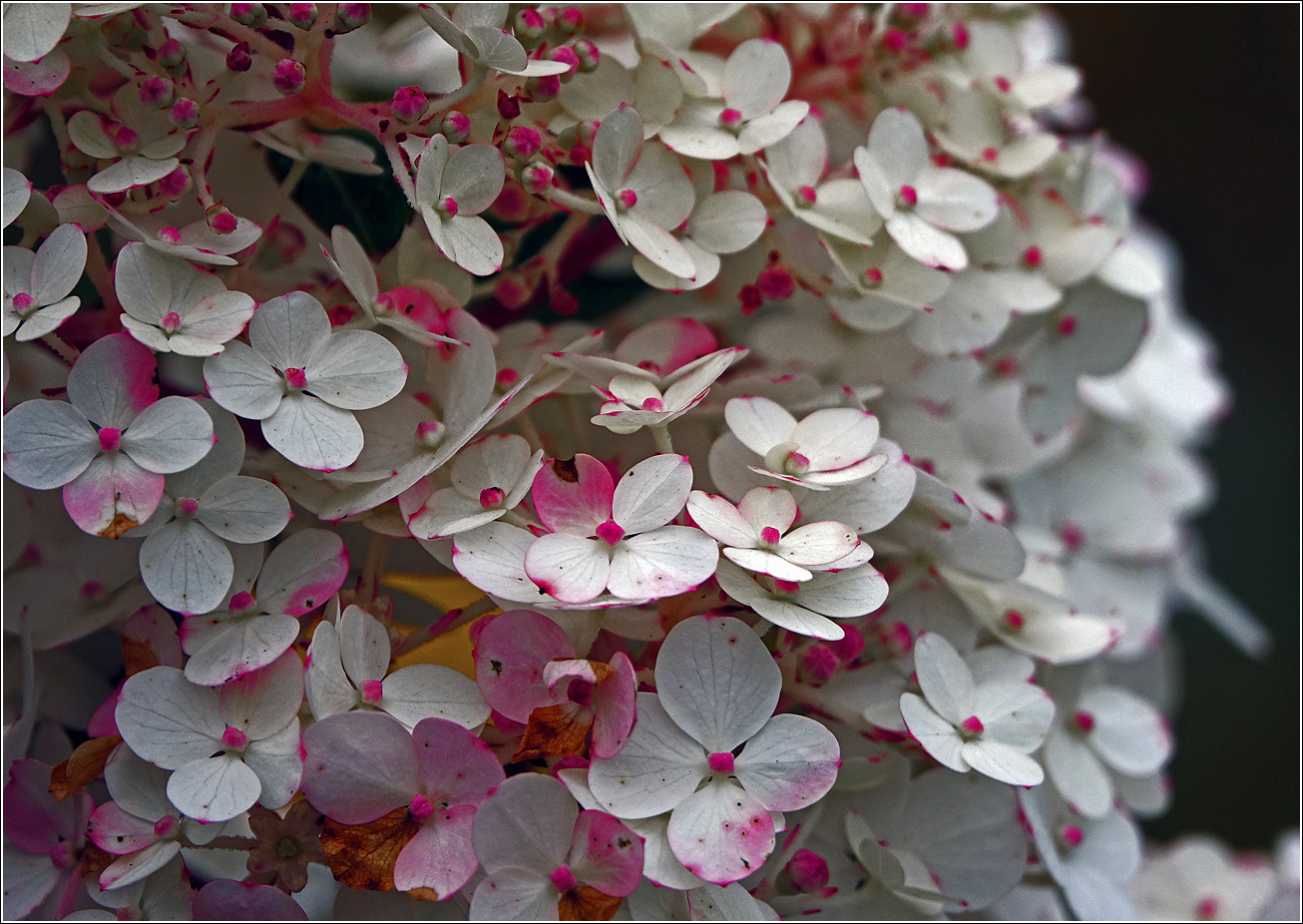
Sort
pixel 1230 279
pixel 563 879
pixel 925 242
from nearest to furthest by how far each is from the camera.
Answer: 1. pixel 563 879
2. pixel 925 242
3. pixel 1230 279

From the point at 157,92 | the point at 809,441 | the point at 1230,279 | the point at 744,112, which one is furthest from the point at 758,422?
the point at 1230,279

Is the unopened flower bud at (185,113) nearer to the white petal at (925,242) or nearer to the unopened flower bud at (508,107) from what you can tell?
the unopened flower bud at (508,107)

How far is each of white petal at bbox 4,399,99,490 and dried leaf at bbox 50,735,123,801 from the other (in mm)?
83

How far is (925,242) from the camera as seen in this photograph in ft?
1.29

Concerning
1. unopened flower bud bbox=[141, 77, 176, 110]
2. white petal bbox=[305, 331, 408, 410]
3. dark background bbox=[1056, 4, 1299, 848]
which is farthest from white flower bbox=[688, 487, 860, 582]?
dark background bbox=[1056, 4, 1299, 848]

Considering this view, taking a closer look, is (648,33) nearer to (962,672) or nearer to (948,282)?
(948,282)

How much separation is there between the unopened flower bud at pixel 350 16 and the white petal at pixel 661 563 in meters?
0.19

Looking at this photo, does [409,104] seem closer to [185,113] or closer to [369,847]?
[185,113]

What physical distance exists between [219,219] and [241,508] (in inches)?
3.7

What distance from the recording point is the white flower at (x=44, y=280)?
0.30 meters

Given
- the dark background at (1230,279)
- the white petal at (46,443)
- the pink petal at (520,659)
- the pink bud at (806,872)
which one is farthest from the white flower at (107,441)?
the dark background at (1230,279)

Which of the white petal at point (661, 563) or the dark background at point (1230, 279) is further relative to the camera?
the dark background at point (1230, 279)

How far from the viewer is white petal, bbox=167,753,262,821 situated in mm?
292

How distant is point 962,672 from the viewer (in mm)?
361
